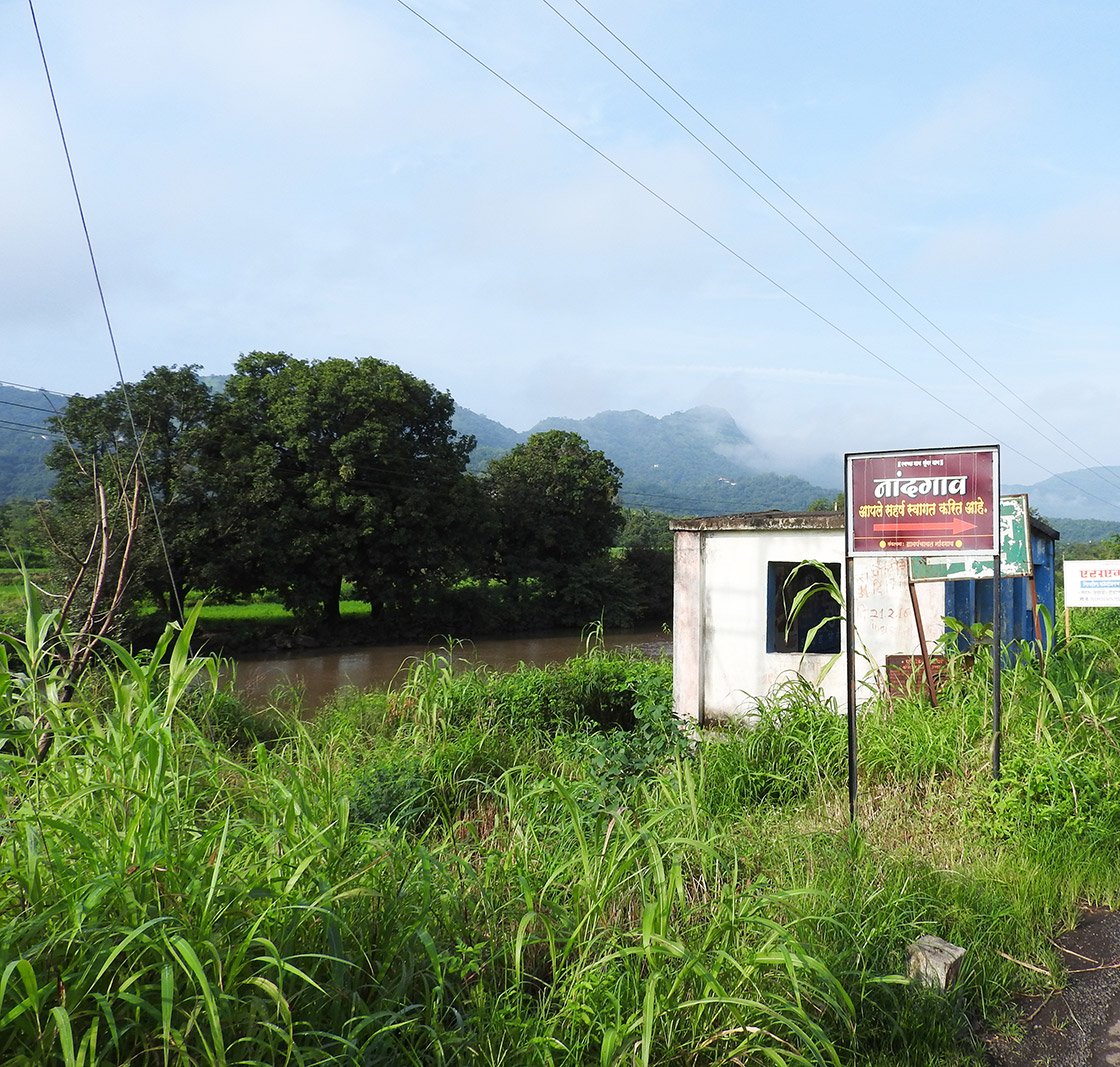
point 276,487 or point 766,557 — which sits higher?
point 276,487

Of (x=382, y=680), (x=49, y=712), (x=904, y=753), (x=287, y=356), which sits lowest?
(x=382, y=680)

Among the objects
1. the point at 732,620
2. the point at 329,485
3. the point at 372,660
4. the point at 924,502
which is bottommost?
the point at 372,660

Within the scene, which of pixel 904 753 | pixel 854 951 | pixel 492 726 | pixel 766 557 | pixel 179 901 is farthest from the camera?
pixel 492 726

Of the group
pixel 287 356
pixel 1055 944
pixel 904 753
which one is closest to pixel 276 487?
pixel 287 356

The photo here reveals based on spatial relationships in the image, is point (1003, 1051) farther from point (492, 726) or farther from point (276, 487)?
point (276, 487)

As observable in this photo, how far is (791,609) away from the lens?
805 centimetres

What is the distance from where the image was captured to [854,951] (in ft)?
11.3

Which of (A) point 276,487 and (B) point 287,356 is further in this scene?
(B) point 287,356

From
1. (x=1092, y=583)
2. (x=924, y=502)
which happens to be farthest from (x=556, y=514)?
(x=924, y=502)

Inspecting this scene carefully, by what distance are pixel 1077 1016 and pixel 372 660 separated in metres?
24.8

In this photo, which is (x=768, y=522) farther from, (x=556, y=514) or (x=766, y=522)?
(x=556, y=514)

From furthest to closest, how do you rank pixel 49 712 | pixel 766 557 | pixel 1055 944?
pixel 766 557 → pixel 1055 944 → pixel 49 712

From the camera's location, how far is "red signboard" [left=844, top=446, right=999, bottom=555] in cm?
511

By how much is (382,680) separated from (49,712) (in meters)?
21.0
